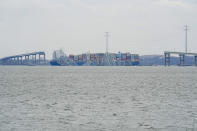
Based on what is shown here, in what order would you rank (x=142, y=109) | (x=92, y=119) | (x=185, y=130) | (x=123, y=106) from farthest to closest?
(x=123, y=106)
(x=142, y=109)
(x=92, y=119)
(x=185, y=130)

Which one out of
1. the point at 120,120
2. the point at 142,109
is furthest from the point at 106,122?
the point at 142,109

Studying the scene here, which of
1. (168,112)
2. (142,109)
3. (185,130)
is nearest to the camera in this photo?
(185,130)

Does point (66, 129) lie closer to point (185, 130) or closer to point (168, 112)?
point (185, 130)

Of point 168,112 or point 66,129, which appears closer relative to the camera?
point 66,129

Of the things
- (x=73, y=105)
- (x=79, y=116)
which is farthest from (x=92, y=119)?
(x=73, y=105)

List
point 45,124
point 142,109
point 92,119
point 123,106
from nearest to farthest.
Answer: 1. point 45,124
2. point 92,119
3. point 142,109
4. point 123,106

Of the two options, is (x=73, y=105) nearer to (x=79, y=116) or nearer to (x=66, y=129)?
(x=79, y=116)

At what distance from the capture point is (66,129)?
16375mm

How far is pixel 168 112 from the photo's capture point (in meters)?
21.7

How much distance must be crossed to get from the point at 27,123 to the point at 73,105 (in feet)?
25.0

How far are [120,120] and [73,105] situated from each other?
7202mm

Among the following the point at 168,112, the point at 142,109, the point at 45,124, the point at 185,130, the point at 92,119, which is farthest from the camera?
the point at 142,109

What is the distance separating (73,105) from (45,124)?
7.75m

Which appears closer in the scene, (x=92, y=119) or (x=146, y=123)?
(x=146, y=123)
